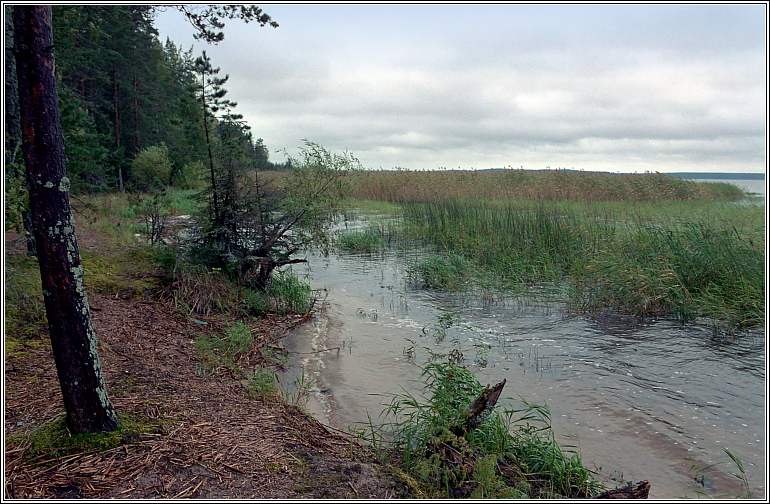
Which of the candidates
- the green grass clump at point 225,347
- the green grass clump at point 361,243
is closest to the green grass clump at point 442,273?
the green grass clump at point 361,243

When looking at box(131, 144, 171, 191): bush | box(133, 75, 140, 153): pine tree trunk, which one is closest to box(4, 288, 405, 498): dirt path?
box(131, 144, 171, 191): bush

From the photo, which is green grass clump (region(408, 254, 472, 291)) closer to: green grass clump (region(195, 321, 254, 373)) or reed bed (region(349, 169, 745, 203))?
reed bed (region(349, 169, 745, 203))

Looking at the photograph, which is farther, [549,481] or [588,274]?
[588,274]

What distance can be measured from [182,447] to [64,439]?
623 millimetres

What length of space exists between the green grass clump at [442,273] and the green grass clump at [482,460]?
5.67 meters

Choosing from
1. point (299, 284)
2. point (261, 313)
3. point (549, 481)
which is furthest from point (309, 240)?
point (549, 481)

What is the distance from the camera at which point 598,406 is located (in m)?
5.36

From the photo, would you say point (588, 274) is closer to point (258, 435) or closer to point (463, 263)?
point (463, 263)

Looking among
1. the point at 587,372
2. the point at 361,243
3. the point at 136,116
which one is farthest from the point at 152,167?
the point at 587,372

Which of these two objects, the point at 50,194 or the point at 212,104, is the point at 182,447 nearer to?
the point at 50,194

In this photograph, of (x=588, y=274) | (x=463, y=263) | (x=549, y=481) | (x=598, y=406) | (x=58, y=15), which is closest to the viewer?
(x=549, y=481)

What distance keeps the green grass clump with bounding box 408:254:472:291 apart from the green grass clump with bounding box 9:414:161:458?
7.05 m

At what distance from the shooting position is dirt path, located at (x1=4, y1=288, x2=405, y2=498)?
304 centimetres

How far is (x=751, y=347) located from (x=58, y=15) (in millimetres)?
Answer: 10235
